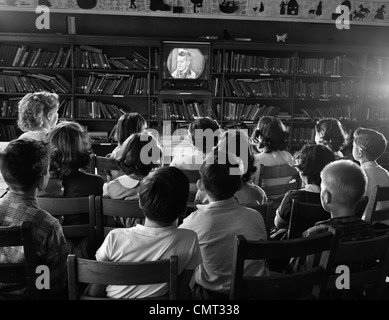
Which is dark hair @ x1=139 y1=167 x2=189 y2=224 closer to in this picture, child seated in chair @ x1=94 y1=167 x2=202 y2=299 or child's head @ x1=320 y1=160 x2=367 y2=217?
child seated in chair @ x1=94 y1=167 x2=202 y2=299

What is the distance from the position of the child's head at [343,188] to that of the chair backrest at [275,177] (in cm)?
95

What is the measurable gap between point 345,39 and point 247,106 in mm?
1724

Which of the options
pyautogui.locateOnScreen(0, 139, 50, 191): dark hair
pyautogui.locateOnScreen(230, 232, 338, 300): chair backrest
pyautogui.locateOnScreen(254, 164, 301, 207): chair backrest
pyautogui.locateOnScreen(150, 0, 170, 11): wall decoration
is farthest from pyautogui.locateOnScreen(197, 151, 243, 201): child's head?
pyautogui.locateOnScreen(150, 0, 170, 11): wall decoration

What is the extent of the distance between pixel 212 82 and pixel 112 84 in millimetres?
1261

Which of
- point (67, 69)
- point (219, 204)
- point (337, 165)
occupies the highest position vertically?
point (67, 69)

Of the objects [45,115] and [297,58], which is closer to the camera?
[45,115]

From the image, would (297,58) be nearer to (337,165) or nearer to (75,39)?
(75,39)

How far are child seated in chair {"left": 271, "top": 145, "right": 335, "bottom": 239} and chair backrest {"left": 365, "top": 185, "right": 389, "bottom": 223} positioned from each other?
27 centimetres

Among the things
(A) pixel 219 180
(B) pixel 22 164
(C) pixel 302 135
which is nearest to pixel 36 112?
(B) pixel 22 164

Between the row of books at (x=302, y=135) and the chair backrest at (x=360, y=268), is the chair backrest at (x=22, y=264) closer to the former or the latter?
the chair backrest at (x=360, y=268)

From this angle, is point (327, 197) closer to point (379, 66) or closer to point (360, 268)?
point (360, 268)

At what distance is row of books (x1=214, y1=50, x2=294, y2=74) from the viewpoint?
5535mm

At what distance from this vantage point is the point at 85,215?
2.15m
